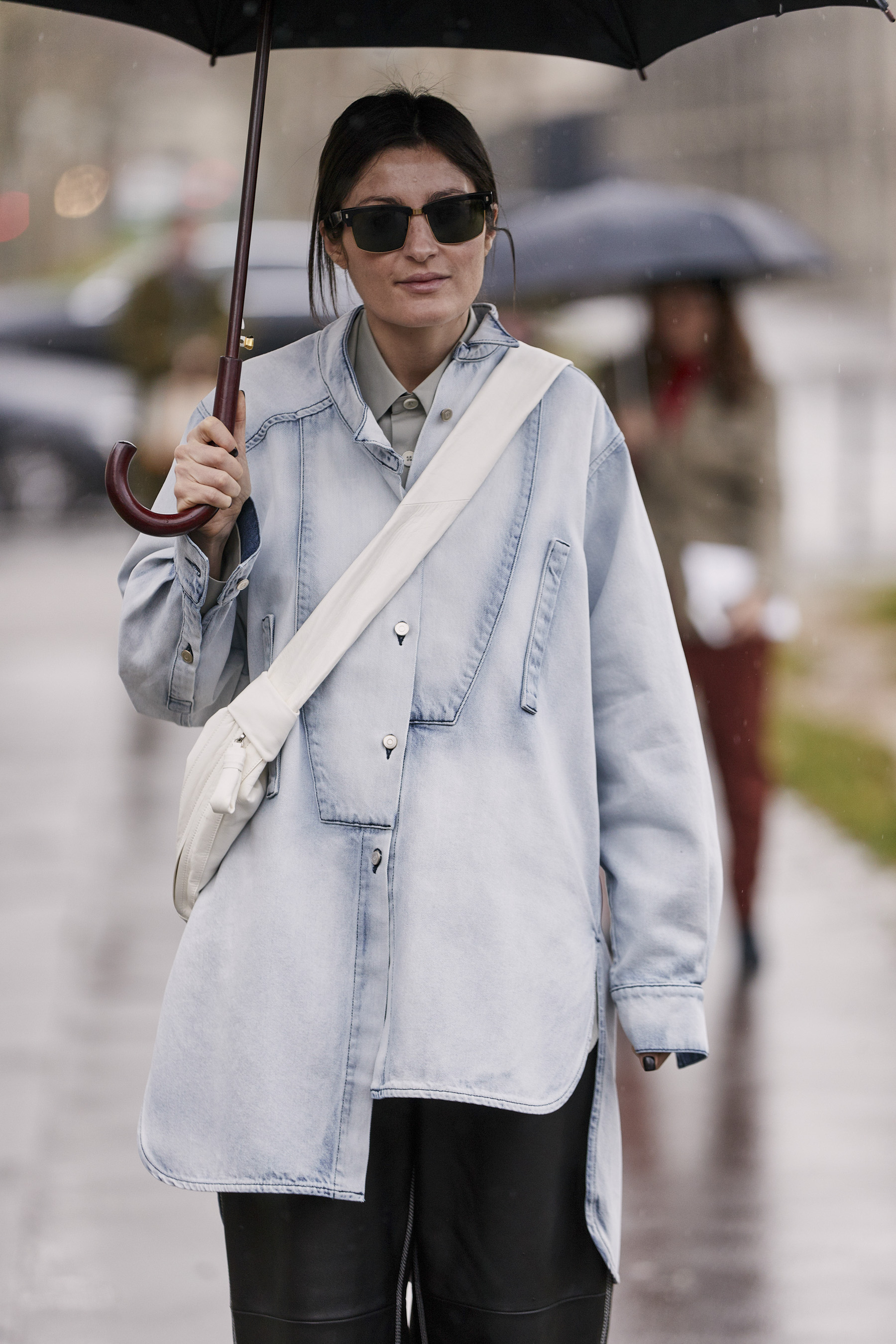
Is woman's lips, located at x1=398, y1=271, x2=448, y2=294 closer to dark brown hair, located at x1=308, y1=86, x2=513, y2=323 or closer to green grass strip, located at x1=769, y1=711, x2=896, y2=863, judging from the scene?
dark brown hair, located at x1=308, y1=86, x2=513, y2=323

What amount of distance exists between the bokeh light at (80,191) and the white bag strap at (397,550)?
9.01 meters

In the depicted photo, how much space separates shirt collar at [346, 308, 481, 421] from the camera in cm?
208

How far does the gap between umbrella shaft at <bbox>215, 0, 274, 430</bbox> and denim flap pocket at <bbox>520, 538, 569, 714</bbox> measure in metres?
0.41

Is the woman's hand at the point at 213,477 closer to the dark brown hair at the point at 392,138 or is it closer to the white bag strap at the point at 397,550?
the white bag strap at the point at 397,550

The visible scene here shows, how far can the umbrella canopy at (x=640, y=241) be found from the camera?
200 inches

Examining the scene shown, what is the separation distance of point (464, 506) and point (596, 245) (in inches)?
129

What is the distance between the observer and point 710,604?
199 inches

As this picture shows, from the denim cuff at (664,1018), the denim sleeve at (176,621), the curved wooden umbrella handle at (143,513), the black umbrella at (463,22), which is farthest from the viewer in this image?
the black umbrella at (463,22)

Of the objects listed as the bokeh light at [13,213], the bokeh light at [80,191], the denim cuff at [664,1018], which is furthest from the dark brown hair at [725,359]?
the bokeh light at [13,213]

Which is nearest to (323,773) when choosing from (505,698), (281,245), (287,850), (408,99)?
(287,850)

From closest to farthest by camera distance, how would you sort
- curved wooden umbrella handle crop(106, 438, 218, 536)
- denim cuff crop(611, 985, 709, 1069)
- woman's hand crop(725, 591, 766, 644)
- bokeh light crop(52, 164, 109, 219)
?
1. curved wooden umbrella handle crop(106, 438, 218, 536)
2. denim cuff crop(611, 985, 709, 1069)
3. woman's hand crop(725, 591, 766, 644)
4. bokeh light crop(52, 164, 109, 219)

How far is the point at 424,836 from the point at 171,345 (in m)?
7.94

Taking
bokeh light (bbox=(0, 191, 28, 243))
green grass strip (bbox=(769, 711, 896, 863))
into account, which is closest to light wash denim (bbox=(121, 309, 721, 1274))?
green grass strip (bbox=(769, 711, 896, 863))

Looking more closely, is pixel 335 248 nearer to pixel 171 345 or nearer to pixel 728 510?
pixel 728 510
